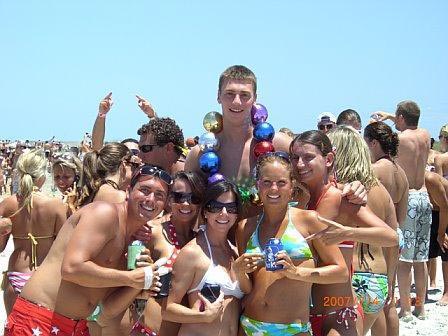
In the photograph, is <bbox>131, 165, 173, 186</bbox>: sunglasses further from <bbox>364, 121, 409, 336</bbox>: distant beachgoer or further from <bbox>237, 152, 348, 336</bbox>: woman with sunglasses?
<bbox>364, 121, 409, 336</bbox>: distant beachgoer

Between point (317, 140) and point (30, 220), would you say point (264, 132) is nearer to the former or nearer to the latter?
point (317, 140)

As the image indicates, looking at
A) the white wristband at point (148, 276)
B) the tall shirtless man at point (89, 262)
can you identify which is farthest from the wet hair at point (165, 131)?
the white wristband at point (148, 276)

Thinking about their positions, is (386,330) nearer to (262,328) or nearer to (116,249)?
(262,328)

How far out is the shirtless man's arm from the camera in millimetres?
3523

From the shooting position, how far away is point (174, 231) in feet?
14.3

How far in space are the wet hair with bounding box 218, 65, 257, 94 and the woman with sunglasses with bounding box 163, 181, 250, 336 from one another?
3.25 ft

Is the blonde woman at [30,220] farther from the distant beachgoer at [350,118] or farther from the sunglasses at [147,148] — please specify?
the distant beachgoer at [350,118]

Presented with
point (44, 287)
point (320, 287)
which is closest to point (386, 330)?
point (320, 287)

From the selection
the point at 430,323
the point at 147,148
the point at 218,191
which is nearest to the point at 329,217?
the point at 218,191

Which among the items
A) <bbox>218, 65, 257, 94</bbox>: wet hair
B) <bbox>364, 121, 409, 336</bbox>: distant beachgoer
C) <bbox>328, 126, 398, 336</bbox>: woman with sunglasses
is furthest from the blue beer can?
<bbox>364, 121, 409, 336</bbox>: distant beachgoer

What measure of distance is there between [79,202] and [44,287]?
4.96 feet

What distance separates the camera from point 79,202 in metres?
5.34

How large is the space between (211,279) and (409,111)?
17.7 ft

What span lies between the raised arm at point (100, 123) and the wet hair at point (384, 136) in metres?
2.98
